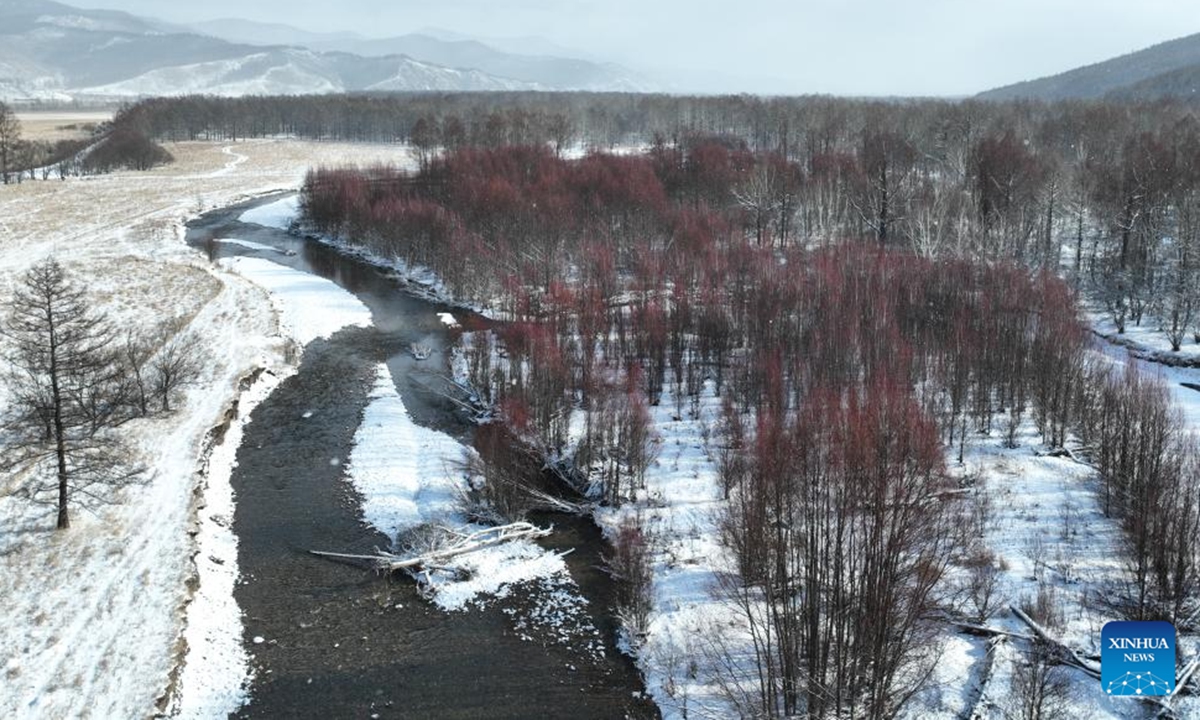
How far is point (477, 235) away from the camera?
198 feet

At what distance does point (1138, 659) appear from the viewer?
16.8 metres

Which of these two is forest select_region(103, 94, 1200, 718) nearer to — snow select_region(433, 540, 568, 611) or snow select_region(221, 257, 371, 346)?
snow select_region(433, 540, 568, 611)

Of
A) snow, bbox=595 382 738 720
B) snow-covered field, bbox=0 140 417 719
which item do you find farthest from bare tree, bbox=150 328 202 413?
snow, bbox=595 382 738 720

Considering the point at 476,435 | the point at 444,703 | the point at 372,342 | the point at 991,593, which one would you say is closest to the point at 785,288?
→ the point at 476,435

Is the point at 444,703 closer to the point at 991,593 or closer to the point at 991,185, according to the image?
the point at 991,593

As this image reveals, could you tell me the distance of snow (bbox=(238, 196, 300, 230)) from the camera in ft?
266

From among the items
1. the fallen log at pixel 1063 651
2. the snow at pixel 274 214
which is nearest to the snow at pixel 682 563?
the fallen log at pixel 1063 651

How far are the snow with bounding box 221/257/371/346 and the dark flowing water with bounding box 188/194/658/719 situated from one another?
14.3 metres

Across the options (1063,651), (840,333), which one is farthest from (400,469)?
(1063,651)

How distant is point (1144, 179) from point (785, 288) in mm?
32784

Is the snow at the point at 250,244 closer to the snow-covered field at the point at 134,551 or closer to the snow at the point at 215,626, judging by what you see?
the snow-covered field at the point at 134,551

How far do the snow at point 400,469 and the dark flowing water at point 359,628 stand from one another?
1.78ft

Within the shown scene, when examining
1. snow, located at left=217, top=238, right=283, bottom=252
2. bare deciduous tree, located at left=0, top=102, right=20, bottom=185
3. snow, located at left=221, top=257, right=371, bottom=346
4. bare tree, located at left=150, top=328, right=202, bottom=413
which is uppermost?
bare deciduous tree, located at left=0, top=102, right=20, bottom=185

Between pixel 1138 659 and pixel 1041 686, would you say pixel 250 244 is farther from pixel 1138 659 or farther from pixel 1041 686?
pixel 1138 659
